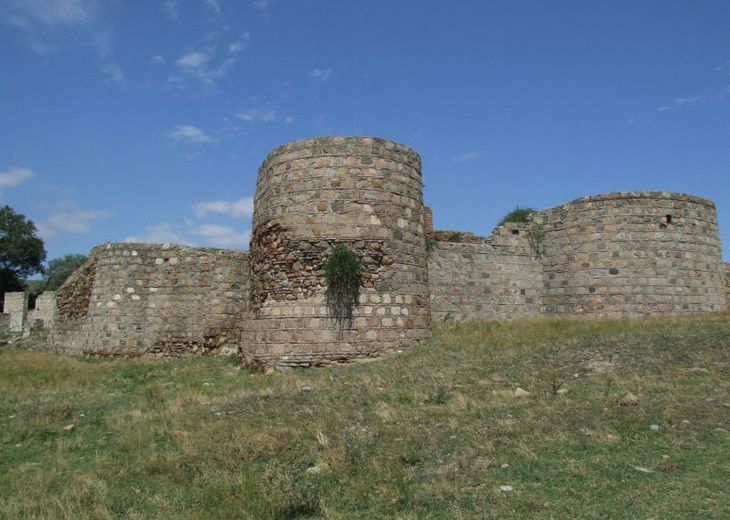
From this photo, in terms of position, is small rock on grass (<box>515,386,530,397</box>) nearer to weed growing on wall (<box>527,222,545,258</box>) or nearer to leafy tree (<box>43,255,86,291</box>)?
weed growing on wall (<box>527,222,545,258</box>)

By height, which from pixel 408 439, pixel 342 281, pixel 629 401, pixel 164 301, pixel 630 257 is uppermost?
pixel 630 257

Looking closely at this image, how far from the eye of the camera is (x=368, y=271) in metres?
12.1

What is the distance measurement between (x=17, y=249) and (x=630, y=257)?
53.4 meters

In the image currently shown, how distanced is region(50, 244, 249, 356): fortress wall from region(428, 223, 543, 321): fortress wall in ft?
18.0

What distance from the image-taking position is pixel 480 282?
16.3 m

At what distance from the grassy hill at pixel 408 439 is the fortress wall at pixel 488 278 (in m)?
4.08

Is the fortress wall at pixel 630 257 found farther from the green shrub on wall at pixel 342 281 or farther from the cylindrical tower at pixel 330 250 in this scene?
the green shrub on wall at pixel 342 281

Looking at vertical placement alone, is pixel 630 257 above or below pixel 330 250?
above

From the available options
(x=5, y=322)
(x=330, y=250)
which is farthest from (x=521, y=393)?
(x=5, y=322)

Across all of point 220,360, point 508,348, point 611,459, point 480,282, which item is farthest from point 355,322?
point 611,459

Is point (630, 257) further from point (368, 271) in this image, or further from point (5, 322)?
point (5, 322)

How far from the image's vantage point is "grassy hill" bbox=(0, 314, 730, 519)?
4.96m

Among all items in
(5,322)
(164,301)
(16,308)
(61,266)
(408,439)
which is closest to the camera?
(408,439)

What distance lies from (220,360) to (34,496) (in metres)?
8.83
